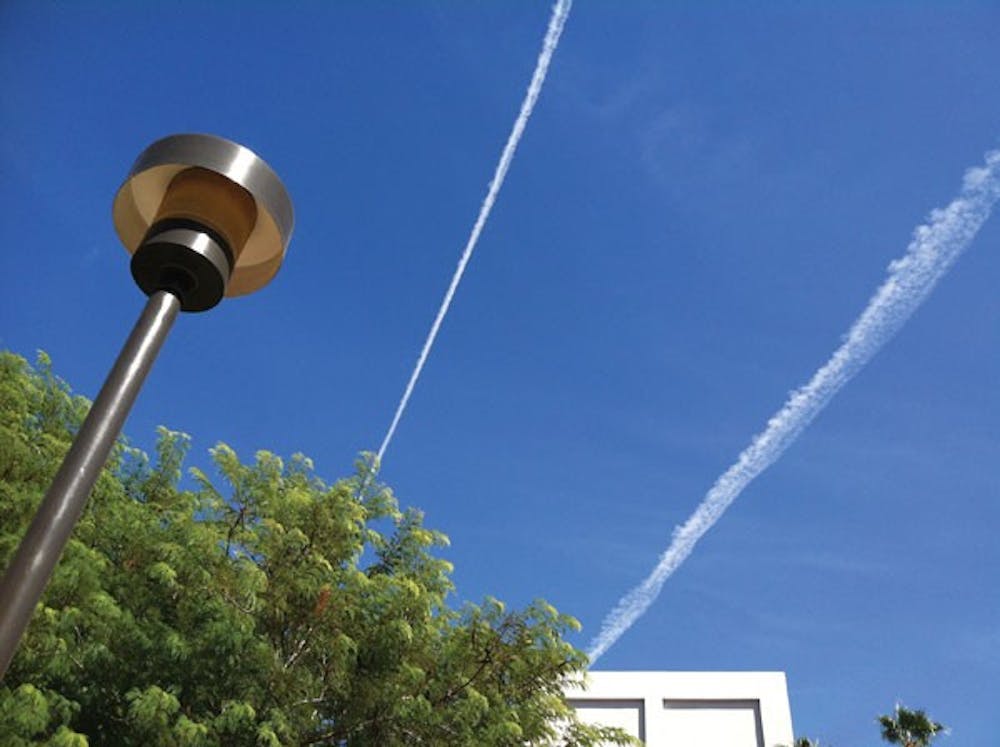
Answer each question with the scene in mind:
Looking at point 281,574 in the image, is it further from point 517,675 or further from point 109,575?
point 517,675

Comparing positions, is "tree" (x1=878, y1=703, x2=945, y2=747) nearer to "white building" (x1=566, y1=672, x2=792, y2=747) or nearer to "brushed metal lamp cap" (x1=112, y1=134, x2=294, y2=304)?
"white building" (x1=566, y1=672, x2=792, y2=747)

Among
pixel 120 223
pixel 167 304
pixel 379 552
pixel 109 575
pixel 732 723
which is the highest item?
pixel 732 723

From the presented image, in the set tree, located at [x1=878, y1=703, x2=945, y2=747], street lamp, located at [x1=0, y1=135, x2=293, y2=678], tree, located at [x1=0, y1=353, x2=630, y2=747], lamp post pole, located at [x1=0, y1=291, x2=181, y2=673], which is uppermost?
tree, located at [x1=878, y1=703, x2=945, y2=747]

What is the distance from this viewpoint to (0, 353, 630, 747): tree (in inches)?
262

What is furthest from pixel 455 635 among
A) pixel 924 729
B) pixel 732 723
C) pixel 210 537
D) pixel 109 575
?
pixel 924 729

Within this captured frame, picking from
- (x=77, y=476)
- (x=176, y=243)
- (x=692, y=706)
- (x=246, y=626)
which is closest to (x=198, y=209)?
(x=176, y=243)

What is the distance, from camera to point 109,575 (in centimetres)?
743

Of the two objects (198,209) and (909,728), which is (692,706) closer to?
(909,728)

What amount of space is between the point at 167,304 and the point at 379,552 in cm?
826

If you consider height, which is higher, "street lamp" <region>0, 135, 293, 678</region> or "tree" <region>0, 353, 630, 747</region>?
"tree" <region>0, 353, 630, 747</region>

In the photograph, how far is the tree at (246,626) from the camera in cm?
666

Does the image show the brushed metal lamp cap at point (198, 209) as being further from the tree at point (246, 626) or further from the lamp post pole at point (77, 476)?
the tree at point (246, 626)

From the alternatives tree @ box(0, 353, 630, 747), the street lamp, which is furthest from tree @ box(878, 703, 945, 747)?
the street lamp

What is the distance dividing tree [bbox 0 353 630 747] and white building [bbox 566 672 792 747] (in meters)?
8.90
